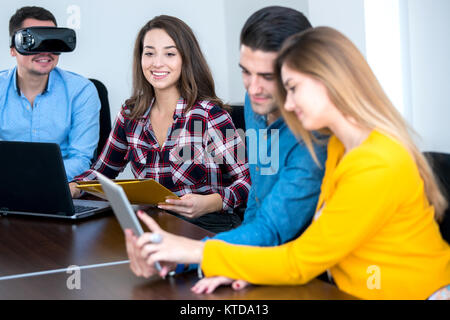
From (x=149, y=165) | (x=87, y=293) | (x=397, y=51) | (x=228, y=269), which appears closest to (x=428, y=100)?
(x=397, y=51)

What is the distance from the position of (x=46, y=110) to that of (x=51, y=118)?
44mm

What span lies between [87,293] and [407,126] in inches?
31.0

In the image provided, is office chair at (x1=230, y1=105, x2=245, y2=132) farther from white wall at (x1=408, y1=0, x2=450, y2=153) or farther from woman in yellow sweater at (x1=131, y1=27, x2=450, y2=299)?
woman in yellow sweater at (x1=131, y1=27, x2=450, y2=299)

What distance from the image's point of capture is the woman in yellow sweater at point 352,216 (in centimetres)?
122

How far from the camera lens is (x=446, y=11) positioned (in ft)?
7.63

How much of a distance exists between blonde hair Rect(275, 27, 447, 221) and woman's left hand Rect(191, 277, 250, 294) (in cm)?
43

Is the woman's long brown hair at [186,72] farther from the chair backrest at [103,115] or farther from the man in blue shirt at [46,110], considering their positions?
the chair backrest at [103,115]

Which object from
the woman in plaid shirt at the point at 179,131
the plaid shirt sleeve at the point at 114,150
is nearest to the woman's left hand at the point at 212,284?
the woman in plaid shirt at the point at 179,131

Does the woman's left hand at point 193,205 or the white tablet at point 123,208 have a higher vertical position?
the white tablet at point 123,208

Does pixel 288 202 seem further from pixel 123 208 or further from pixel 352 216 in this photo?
pixel 123 208

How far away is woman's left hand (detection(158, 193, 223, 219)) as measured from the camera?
205cm

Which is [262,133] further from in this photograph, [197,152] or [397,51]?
[397,51]

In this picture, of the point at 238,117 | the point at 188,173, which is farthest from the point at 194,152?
the point at 238,117

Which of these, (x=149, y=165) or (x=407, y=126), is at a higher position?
(x=407, y=126)
